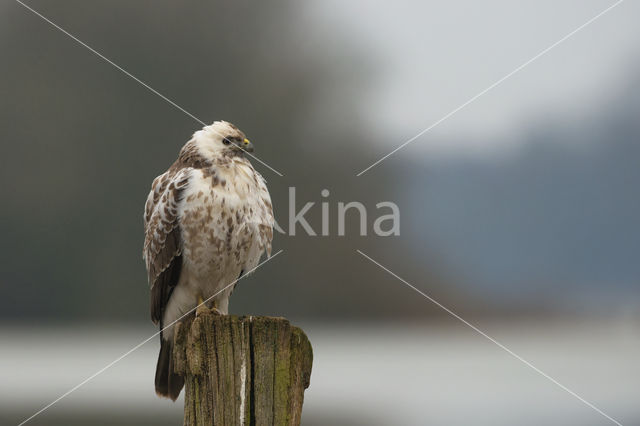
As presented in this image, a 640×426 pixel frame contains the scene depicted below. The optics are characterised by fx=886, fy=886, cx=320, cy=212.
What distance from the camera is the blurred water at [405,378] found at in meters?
19.4

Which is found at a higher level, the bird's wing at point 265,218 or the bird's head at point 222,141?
the bird's head at point 222,141

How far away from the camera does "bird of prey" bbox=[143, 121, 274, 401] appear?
5254 millimetres

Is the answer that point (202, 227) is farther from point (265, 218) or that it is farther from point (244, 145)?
point (244, 145)

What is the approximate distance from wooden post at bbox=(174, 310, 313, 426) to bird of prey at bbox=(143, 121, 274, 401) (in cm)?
156

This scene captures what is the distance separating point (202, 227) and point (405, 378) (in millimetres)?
19976

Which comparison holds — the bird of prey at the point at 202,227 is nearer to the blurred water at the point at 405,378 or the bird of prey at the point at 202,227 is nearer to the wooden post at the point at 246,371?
the wooden post at the point at 246,371

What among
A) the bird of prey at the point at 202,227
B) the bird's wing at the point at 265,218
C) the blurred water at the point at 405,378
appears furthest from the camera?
the blurred water at the point at 405,378

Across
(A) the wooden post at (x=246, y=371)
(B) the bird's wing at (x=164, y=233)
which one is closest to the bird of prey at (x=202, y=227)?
(B) the bird's wing at (x=164, y=233)

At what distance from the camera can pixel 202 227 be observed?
526 cm

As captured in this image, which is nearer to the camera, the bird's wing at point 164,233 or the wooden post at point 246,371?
the wooden post at point 246,371

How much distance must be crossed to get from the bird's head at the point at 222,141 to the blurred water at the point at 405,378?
12.2 m

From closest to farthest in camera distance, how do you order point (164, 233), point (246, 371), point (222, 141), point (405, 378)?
point (246, 371) < point (164, 233) < point (222, 141) < point (405, 378)

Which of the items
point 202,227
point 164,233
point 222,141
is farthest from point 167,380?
point 222,141

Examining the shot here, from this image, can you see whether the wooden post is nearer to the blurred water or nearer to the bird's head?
the bird's head
